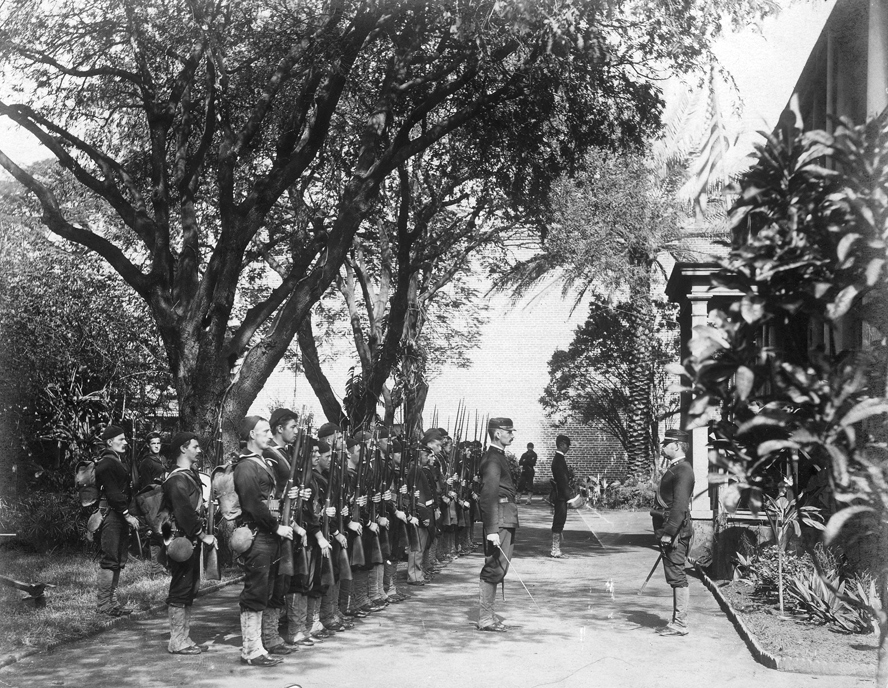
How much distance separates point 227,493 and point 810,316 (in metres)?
5.65

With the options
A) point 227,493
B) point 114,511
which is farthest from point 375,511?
point 114,511

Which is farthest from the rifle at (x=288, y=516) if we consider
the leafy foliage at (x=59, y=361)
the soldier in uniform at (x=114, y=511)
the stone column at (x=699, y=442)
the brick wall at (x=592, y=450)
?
the brick wall at (x=592, y=450)

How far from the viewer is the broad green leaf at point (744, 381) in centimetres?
449

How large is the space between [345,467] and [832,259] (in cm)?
648

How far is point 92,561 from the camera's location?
553 inches

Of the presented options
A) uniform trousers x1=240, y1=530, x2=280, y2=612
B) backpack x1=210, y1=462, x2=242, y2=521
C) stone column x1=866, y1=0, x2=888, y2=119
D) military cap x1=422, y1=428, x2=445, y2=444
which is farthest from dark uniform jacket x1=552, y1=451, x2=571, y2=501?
stone column x1=866, y1=0, x2=888, y2=119

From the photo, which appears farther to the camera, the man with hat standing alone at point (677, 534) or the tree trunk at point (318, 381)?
the tree trunk at point (318, 381)

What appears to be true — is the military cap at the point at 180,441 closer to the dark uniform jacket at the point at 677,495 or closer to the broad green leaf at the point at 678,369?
the dark uniform jacket at the point at 677,495

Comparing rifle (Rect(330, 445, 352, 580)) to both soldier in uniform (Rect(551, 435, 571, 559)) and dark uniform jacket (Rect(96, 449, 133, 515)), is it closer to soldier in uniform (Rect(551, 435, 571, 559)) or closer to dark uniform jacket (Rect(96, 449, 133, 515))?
dark uniform jacket (Rect(96, 449, 133, 515))

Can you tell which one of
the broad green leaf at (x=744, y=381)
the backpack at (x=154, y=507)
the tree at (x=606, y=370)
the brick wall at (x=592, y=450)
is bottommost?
the backpack at (x=154, y=507)

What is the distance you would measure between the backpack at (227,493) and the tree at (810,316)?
5.04m

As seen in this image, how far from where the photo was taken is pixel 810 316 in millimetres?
4898

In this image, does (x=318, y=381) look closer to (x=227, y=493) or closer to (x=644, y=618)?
(x=644, y=618)

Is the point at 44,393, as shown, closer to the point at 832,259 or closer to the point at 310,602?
the point at 310,602
